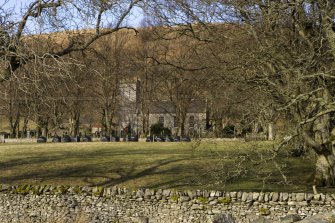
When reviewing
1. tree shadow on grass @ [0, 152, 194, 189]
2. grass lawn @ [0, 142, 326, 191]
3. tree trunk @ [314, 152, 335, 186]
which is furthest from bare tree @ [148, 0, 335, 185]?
tree shadow on grass @ [0, 152, 194, 189]

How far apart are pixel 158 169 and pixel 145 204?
11.3 metres

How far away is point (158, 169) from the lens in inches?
1133

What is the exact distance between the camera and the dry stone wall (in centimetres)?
1642

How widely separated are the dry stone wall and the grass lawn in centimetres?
299

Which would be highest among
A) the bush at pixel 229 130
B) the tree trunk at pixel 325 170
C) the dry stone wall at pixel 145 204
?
the bush at pixel 229 130

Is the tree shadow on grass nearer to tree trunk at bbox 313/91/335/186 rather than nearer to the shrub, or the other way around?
tree trunk at bbox 313/91/335/186

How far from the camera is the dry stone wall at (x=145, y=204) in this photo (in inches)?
647

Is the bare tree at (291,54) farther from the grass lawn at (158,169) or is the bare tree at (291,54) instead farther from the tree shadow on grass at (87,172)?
the tree shadow on grass at (87,172)

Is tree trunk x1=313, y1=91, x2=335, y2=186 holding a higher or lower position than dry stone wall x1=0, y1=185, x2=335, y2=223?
higher

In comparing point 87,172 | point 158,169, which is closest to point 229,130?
point 158,169

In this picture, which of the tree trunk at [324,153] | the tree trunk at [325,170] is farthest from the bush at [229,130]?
the tree trunk at [325,170]

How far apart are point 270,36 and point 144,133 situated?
48.2 m

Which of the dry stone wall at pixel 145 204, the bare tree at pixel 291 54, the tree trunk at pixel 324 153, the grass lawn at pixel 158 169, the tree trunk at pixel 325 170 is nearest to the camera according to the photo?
the dry stone wall at pixel 145 204

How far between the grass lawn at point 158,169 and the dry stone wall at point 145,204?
9.82 ft
